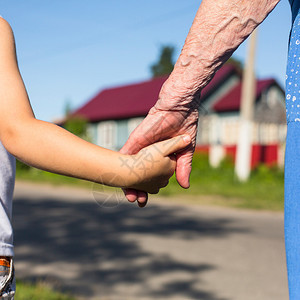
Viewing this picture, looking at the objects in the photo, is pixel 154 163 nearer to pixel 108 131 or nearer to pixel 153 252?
pixel 153 252

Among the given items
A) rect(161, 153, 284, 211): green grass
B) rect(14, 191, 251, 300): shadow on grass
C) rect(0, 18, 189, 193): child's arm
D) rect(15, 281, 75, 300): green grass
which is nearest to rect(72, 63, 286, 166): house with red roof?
rect(161, 153, 284, 211): green grass

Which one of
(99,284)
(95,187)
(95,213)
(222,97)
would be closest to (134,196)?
(95,187)

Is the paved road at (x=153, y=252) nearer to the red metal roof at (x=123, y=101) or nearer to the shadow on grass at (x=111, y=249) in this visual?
the shadow on grass at (x=111, y=249)

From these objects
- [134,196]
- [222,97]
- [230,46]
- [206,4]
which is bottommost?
[134,196]

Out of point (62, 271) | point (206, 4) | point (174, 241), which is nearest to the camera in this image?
point (206, 4)

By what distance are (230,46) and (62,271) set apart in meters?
3.99

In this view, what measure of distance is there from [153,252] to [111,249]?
53 cm

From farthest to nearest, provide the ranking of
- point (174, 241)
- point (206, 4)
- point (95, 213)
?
point (95, 213) < point (174, 241) < point (206, 4)

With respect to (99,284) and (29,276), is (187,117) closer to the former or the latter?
(99,284)

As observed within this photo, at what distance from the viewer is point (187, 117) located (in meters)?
1.42

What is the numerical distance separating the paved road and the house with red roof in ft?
41.5

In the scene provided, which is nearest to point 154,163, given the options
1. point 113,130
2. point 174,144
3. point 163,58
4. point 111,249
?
point 174,144

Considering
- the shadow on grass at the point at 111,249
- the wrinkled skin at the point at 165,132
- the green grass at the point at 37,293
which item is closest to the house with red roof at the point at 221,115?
the shadow on grass at the point at 111,249

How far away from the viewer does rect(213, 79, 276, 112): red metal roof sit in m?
23.6
